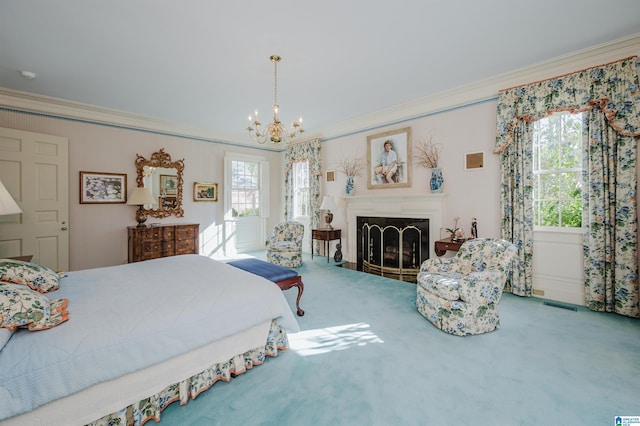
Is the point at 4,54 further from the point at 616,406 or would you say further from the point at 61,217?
the point at 616,406

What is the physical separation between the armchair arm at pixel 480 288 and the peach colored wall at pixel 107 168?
5.30 meters

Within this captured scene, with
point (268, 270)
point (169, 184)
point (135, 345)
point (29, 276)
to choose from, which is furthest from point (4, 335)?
point (169, 184)

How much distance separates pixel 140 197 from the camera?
16.3 feet

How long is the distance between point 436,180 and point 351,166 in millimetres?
1892

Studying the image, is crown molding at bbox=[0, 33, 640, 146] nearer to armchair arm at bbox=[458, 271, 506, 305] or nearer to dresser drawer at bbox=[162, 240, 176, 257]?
dresser drawer at bbox=[162, 240, 176, 257]

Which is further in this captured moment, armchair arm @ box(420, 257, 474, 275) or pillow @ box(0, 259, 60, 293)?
armchair arm @ box(420, 257, 474, 275)

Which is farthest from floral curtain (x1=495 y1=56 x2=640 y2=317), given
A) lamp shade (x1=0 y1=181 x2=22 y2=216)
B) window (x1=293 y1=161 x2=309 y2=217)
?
lamp shade (x1=0 y1=181 x2=22 y2=216)

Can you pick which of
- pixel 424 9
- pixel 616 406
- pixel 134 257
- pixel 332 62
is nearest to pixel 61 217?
pixel 134 257

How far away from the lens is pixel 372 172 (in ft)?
17.5

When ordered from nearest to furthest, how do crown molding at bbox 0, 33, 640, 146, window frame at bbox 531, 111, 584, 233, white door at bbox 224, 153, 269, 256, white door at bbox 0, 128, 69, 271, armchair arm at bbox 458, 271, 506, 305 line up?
armchair arm at bbox 458, 271, 506, 305, crown molding at bbox 0, 33, 640, 146, window frame at bbox 531, 111, 584, 233, white door at bbox 0, 128, 69, 271, white door at bbox 224, 153, 269, 256

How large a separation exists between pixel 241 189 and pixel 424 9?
211 inches

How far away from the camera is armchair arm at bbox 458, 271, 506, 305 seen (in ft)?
8.61

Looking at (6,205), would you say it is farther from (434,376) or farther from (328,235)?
(328,235)

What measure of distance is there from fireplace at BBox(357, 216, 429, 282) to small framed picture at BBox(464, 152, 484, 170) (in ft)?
3.41
